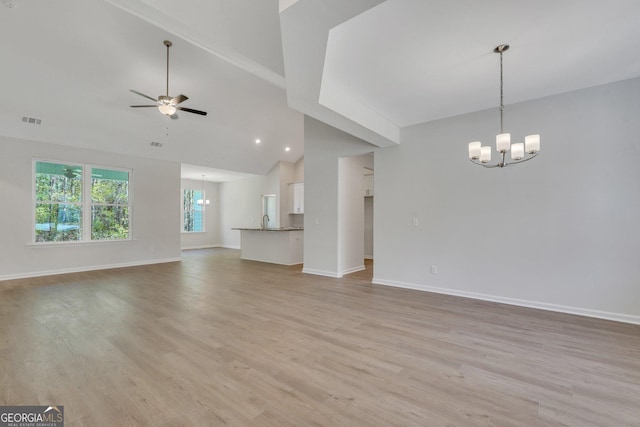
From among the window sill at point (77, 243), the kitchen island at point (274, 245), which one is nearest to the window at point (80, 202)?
the window sill at point (77, 243)

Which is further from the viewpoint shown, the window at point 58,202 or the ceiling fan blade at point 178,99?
the window at point 58,202

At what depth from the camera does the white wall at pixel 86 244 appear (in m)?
5.41

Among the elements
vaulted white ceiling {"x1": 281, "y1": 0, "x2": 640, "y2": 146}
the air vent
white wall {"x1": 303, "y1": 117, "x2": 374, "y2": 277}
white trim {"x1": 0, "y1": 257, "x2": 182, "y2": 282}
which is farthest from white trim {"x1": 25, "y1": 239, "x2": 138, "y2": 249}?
vaulted white ceiling {"x1": 281, "y1": 0, "x2": 640, "y2": 146}

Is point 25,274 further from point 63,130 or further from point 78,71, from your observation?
point 78,71

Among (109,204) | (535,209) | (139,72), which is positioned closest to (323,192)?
(535,209)

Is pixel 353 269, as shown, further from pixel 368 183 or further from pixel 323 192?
pixel 368 183

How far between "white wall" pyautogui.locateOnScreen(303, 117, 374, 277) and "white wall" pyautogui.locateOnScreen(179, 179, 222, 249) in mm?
6803

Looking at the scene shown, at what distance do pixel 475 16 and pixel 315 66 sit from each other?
Answer: 1.29 m

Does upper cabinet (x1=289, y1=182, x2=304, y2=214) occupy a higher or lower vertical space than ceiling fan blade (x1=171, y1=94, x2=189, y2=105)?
lower

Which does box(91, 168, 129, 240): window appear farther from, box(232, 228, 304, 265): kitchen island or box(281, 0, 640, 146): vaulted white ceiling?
box(281, 0, 640, 146): vaulted white ceiling

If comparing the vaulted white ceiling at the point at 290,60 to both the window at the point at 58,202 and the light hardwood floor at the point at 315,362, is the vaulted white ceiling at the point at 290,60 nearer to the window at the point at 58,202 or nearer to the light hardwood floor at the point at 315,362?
the window at the point at 58,202

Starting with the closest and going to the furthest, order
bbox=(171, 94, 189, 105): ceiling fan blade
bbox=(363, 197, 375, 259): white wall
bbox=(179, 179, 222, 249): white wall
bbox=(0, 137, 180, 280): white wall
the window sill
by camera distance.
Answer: bbox=(171, 94, 189, 105): ceiling fan blade → bbox=(0, 137, 180, 280): white wall → the window sill → bbox=(363, 197, 375, 259): white wall → bbox=(179, 179, 222, 249): white wall

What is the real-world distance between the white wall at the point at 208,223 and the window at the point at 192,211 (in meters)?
0.16

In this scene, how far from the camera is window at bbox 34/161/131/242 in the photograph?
19.3ft
